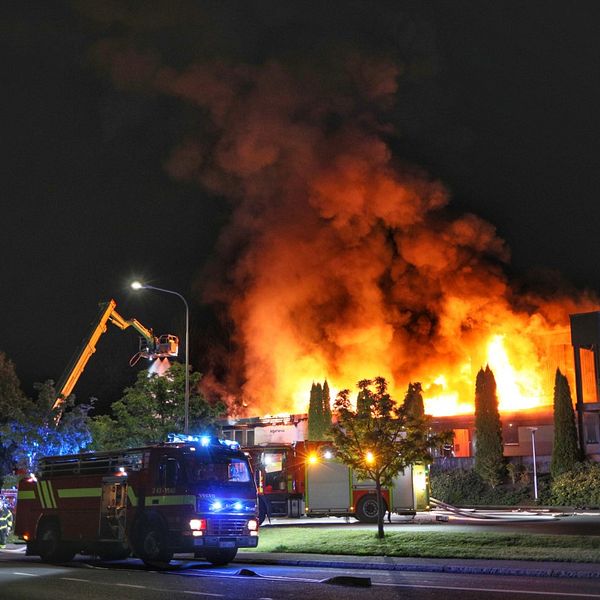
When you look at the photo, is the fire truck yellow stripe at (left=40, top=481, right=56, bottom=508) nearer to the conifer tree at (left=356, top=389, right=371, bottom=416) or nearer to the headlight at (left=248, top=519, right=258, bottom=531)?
the headlight at (left=248, top=519, right=258, bottom=531)

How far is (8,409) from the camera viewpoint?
36.2m

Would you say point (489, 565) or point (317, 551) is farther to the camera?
point (317, 551)

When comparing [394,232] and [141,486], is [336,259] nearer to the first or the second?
[394,232]

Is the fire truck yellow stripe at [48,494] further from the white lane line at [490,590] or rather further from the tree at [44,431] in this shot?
the white lane line at [490,590]

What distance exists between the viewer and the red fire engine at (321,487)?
95.1ft

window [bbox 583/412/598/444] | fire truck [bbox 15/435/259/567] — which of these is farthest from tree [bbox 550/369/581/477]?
fire truck [bbox 15/435/259/567]

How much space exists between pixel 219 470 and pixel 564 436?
2514cm

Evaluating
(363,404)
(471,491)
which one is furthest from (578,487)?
(363,404)

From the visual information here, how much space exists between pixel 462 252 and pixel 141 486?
52365mm

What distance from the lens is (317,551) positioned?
1944 centimetres

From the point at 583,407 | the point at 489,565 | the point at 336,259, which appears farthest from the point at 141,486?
the point at 336,259

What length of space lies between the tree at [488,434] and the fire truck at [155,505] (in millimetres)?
24436

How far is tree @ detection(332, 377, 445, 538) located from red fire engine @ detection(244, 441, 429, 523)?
298 inches

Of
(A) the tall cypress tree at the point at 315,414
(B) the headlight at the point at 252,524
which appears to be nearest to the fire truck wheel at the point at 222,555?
(B) the headlight at the point at 252,524
